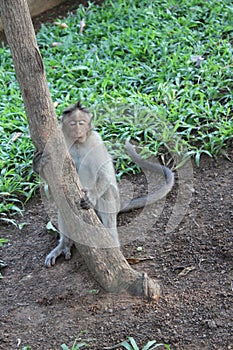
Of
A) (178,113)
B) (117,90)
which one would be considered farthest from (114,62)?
(178,113)

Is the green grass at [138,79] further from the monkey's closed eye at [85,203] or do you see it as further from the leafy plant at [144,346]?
the leafy plant at [144,346]

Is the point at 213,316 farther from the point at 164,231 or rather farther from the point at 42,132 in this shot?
the point at 42,132

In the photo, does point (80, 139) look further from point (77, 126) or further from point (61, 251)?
point (61, 251)

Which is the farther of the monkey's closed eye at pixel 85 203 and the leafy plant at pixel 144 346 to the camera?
the monkey's closed eye at pixel 85 203

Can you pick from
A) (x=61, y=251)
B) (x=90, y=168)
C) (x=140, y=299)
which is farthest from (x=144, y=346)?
(x=90, y=168)

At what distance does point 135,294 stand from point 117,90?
3.21 metres

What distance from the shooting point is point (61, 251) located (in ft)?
16.5

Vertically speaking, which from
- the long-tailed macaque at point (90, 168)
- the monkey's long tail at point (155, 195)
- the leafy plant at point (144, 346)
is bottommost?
the leafy plant at point (144, 346)

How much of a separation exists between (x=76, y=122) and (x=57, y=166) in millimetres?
1083

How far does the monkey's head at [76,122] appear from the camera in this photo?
16.4ft

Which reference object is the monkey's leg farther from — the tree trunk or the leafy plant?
the leafy plant

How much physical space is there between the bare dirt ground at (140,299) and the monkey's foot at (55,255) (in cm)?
4

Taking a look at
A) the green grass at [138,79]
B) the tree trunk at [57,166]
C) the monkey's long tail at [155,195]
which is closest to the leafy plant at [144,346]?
the tree trunk at [57,166]

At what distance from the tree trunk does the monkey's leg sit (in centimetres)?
58
